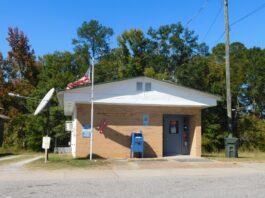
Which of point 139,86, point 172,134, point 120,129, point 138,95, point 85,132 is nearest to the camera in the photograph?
point 85,132

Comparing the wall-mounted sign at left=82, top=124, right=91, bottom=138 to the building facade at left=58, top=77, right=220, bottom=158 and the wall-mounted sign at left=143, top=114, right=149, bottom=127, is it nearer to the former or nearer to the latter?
the building facade at left=58, top=77, right=220, bottom=158

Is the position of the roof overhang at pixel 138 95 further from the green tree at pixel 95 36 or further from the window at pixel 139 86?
the green tree at pixel 95 36

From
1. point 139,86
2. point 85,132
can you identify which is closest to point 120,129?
point 85,132

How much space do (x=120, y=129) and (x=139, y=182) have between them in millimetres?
8357

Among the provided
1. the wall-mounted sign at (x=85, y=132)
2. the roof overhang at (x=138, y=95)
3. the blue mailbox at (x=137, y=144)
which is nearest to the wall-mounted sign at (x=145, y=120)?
the roof overhang at (x=138, y=95)

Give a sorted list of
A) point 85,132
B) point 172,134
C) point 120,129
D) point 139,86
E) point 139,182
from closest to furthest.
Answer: point 139,182
point 85,132
point 120,129
point 139,86
point 172,134

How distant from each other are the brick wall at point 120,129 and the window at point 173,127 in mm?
972

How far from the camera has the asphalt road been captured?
9.41m

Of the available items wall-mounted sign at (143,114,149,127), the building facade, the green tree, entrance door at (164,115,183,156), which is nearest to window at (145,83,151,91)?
the building facade

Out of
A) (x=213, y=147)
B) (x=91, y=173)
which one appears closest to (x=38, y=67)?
(x=213, y=147)

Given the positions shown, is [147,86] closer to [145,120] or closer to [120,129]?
[145,120]

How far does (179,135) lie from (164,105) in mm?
2349

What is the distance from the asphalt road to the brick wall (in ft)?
13.3

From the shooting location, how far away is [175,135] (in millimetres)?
21391
